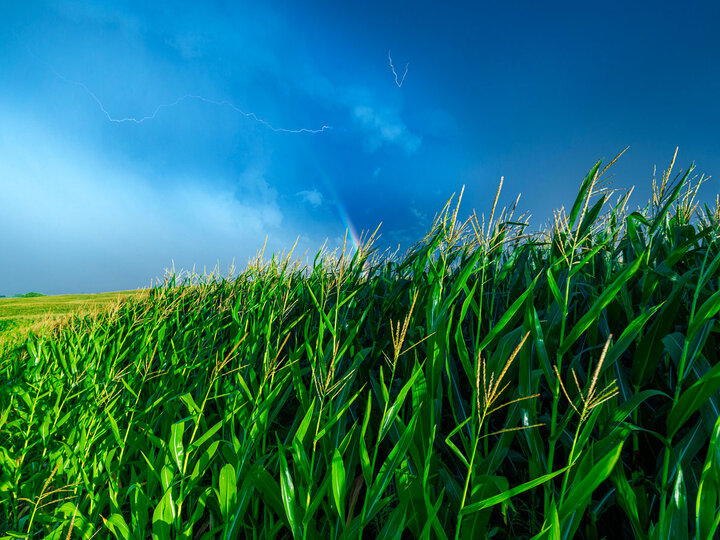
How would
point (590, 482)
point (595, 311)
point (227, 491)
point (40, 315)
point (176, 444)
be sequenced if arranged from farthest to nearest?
1. point (40, 315)
2. point (176, 444)
3. point (227, 491)
4. point (595, 311)
5. point (590, 482)

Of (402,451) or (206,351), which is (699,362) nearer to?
(402,451)

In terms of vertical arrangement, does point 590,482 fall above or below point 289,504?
above

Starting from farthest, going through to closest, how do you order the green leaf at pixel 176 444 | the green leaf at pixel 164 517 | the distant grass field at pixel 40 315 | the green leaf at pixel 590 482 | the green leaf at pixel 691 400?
1. the distant grass field at pixel 40 315
2. the green leaf at pixel 176 444
3. the green leaf at pixel 164 517
4. the green leaf at pixel 691 400
5. the green leaf at pixel 590 482

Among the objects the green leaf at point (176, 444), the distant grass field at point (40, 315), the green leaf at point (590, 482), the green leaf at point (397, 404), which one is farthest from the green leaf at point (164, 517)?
the distant grass field at point (40, 315)

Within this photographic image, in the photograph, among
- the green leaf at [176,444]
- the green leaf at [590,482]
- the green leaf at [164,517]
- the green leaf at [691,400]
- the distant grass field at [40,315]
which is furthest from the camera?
the distant grass field at [40,315]

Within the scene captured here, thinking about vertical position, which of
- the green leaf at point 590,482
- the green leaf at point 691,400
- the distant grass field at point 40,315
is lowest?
the distant grass field at point 40,315

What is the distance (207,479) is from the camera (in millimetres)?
1771

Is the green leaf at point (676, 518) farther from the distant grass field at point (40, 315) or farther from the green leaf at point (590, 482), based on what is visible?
the distant grass field at point (40, 315)

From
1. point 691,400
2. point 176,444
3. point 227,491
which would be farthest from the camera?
point 176,444

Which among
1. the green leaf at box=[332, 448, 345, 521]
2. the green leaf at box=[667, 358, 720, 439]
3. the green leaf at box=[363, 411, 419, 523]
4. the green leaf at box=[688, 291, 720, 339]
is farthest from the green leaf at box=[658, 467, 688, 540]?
the green leaf at box=[332, 448, 345, 521]

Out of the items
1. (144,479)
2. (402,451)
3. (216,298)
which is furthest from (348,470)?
(216,298)

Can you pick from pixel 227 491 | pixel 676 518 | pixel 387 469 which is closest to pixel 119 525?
pixel 227 491

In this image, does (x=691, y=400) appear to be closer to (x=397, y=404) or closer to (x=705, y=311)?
(x=705, y=311)

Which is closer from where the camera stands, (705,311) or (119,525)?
(705,311)
